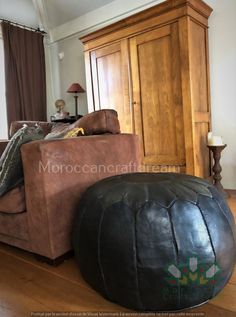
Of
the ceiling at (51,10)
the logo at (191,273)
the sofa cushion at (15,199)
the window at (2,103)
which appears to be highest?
the ceiling at (51,10)

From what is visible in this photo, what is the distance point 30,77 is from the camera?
378 centimetres

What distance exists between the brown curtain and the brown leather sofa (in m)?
2.53

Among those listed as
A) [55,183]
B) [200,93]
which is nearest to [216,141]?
[200,93]

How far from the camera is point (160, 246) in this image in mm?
889

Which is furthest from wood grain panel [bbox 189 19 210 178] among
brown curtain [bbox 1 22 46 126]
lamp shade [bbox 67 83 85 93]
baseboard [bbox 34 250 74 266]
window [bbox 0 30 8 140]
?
window [bbox 0 30 8 140]

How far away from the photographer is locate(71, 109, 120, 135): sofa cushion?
5.43 ft

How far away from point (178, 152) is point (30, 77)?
2.57 m

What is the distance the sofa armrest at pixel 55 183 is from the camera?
1265 mm

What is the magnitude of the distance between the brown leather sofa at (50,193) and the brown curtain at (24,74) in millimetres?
2528

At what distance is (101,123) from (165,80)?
3.67ft

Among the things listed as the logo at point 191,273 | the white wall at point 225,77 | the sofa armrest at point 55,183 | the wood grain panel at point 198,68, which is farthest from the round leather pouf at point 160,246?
the white wall at point 225,77

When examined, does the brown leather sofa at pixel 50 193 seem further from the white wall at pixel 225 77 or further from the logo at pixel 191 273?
the white wall at pixel 225 77

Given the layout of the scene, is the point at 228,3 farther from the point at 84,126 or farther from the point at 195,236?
the point at 195,236

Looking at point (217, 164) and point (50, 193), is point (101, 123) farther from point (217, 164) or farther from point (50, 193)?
point (217, 164)
